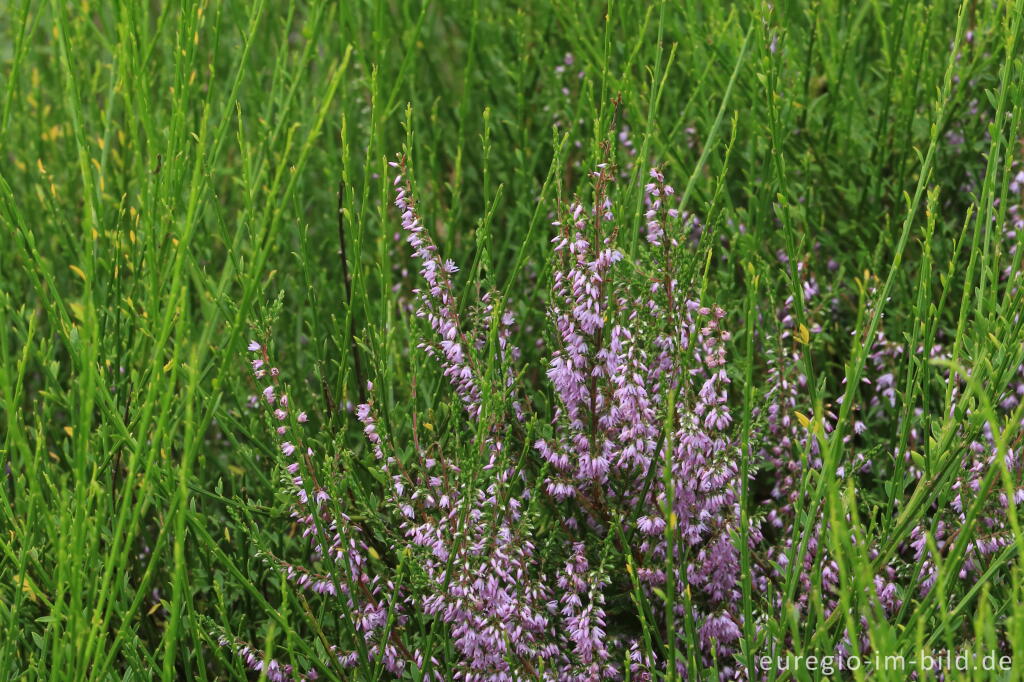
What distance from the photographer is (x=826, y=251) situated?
2289 millimetres

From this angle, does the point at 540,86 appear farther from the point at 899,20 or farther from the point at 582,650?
the point at 582,650

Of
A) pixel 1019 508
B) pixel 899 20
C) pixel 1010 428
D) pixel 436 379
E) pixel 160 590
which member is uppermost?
pixel 899 20

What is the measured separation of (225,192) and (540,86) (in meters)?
0.88

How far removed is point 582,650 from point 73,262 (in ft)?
4.80

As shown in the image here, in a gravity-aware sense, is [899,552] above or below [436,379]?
below

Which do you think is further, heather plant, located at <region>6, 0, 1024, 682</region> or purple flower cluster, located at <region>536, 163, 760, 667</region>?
purple flower cluster, located at <region>536, 163, 760, 667</region>

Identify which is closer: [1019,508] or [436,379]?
[1019,508]

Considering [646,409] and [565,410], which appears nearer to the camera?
[646,409]

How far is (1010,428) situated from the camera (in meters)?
1.12

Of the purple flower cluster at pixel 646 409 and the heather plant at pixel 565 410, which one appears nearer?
the heather plant at pixel 565 410

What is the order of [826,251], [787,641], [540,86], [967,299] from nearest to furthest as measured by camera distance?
[967,299] → [787,641] → [826,251] → [540,86]

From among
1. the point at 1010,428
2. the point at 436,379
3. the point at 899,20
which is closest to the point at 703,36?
the point at 899,20

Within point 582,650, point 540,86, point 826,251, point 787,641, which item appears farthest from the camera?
point 540,86

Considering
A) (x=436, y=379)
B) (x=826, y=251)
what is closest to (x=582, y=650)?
(x=436, y=379)
